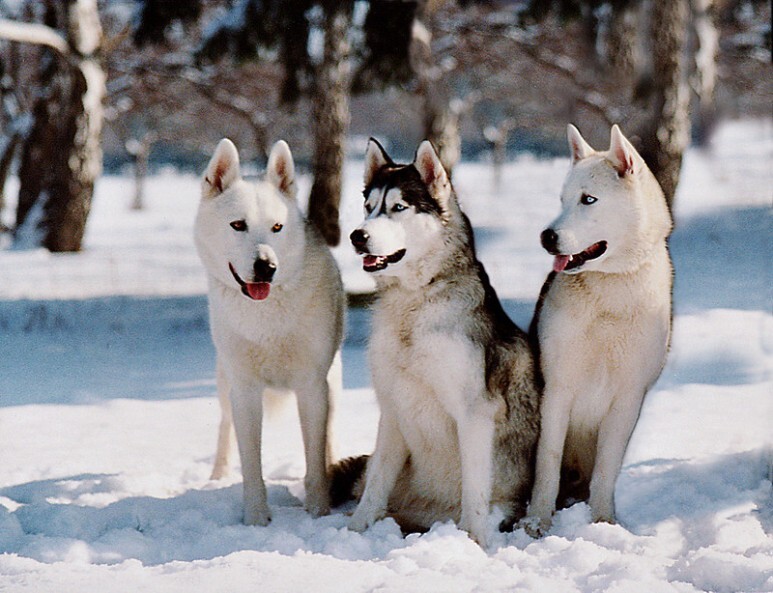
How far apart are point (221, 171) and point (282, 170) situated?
303mm

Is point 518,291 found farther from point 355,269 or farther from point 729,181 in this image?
point 729,181

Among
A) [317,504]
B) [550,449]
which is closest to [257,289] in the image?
[317,504]

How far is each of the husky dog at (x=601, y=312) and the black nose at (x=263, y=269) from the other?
1218mm

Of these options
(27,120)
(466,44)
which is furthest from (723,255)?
(27,120)

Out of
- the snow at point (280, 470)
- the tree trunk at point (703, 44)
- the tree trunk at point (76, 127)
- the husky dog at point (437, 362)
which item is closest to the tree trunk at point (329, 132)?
the snow at point (280, 470)

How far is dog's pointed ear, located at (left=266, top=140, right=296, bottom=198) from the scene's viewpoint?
13.9 feet

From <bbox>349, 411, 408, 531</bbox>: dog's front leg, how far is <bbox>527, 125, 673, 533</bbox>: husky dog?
64 cm

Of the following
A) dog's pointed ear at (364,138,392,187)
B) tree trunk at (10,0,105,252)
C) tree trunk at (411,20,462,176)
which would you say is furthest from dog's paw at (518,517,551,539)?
tree trunk at (10,0,105,252)

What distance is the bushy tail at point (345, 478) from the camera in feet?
14.8

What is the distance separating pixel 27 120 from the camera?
15516 mm

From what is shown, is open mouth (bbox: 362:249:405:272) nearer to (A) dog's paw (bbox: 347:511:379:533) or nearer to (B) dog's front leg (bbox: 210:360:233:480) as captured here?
(A) dog's paw (bbox: 347:511:379:533)

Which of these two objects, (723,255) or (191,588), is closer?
(191,588)

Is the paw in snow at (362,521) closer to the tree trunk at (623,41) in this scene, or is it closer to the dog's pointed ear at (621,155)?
the dog's pointed ear at (621,155)

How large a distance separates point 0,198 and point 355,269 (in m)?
9.84
